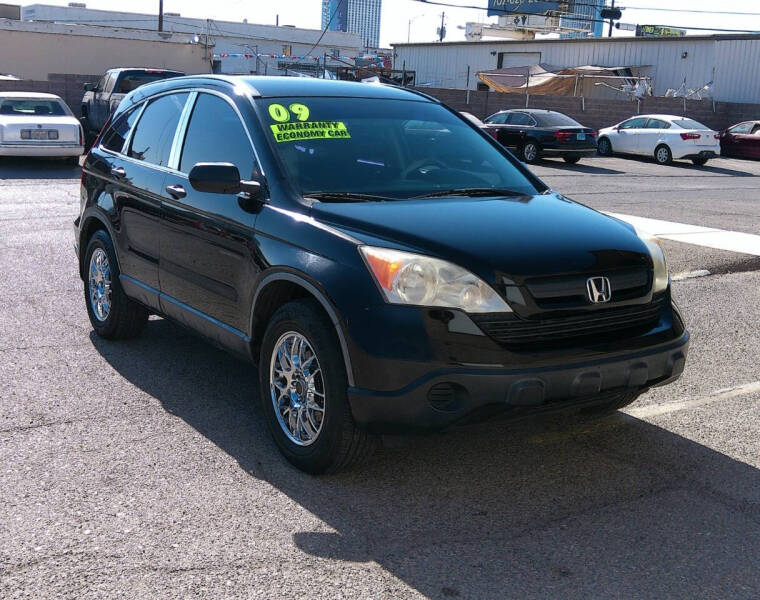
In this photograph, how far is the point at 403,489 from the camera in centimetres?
420

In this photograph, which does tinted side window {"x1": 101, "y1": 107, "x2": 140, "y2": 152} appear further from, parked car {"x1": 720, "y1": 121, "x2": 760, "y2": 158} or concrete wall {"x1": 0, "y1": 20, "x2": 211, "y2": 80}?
concrete wall {"x1": 0, "y1": 20, "x2": 211, "y2": 80}

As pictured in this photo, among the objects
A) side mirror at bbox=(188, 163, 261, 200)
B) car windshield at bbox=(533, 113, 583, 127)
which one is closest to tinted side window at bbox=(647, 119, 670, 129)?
car windshield at bbox=(533, 113, 583, 127)

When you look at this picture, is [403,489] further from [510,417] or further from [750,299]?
[750,299]

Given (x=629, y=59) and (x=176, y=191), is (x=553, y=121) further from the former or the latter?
(x=629, y=59)

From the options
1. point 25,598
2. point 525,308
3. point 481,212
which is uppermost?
point 481,212

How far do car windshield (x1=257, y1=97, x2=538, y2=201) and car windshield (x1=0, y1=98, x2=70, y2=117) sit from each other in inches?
625

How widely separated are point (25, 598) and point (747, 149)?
3185 centimetres

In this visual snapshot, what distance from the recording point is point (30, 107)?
64.3 ft

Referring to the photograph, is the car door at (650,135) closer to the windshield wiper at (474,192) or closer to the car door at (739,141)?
the car door at (739,141)

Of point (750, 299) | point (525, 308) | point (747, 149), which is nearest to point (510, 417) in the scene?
point (525, 308)

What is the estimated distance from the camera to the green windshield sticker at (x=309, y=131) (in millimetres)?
4906

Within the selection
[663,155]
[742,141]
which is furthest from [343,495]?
[742,141]

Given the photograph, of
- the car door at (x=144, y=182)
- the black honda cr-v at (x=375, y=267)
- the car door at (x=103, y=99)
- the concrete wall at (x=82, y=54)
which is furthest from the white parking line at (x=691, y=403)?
the concrete wall at (x=82, y=54)

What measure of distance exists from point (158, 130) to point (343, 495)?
2.92 meters
